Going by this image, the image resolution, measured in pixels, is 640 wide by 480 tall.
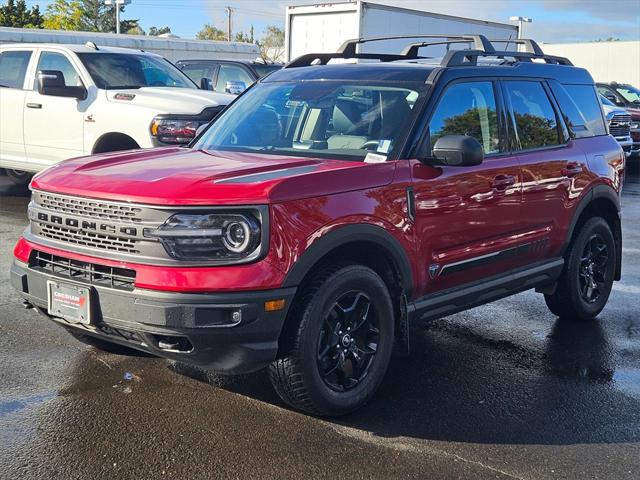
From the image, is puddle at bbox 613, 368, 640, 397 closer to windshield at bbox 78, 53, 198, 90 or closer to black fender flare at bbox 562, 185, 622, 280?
black fender flare at bbox 562, 185, 622, 280

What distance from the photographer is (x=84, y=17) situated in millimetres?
71312

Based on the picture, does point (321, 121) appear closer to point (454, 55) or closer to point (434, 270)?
point (454, 55)

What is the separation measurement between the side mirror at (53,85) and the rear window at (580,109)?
548 centimetres

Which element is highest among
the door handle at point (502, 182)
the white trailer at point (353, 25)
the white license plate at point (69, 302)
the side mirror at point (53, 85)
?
the white trailer at point (353, 25)

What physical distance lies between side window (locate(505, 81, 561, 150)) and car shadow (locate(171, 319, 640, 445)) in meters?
1.43

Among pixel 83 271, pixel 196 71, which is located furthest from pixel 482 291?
pixel 196 71

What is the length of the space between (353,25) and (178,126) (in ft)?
37.6

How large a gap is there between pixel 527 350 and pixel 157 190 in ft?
9.75

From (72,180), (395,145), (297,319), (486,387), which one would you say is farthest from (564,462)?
(72,180)

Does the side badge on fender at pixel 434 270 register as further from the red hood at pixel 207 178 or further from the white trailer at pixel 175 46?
the white trailer at pixel 175 46

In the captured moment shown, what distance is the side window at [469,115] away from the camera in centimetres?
488

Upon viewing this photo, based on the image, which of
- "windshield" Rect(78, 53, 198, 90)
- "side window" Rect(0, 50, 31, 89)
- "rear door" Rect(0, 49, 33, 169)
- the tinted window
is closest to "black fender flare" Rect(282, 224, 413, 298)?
the tinted window

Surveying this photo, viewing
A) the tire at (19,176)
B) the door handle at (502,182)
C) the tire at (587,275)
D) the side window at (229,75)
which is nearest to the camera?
the door handle at (502,182)

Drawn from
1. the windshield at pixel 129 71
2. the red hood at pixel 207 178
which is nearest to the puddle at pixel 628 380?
the red hood at pixel 207 178
